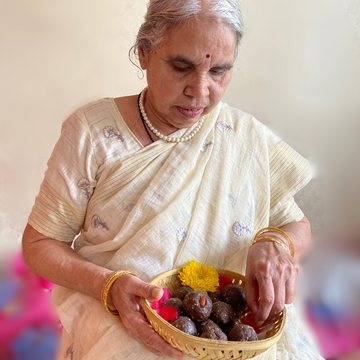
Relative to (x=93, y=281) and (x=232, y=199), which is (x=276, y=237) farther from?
(x=93, y=281)

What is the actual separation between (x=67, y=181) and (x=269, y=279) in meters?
0.65

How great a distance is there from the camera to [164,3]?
1.01m

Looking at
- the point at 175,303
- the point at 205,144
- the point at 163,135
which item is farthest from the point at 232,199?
the point at 175,303

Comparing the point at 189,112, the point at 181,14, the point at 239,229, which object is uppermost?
the point at 181,14

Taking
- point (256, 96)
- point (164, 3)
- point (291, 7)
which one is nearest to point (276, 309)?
point (164, 3)

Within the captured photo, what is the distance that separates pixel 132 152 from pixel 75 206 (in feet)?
0.80

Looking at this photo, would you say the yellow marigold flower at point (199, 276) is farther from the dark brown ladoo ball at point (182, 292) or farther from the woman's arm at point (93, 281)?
the woman's arm at point (93, 281)

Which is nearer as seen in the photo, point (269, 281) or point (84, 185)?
point (269, 281)

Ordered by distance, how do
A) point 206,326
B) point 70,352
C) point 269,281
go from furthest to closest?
point 70,352
point 269,281
point 206,326

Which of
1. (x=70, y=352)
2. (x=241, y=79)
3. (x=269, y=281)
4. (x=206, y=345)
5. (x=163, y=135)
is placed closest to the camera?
(x=206, y=345)

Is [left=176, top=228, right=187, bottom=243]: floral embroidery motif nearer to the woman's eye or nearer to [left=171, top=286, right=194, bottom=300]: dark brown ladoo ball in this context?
[left=171, top=286, right=194, bottom=300]: dark brown ladoo ball

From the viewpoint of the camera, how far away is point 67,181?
112cm

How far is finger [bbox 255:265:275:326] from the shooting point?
37.0 inches

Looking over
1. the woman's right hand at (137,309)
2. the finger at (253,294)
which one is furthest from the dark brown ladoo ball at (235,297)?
the woman's right hand at (137,309)
